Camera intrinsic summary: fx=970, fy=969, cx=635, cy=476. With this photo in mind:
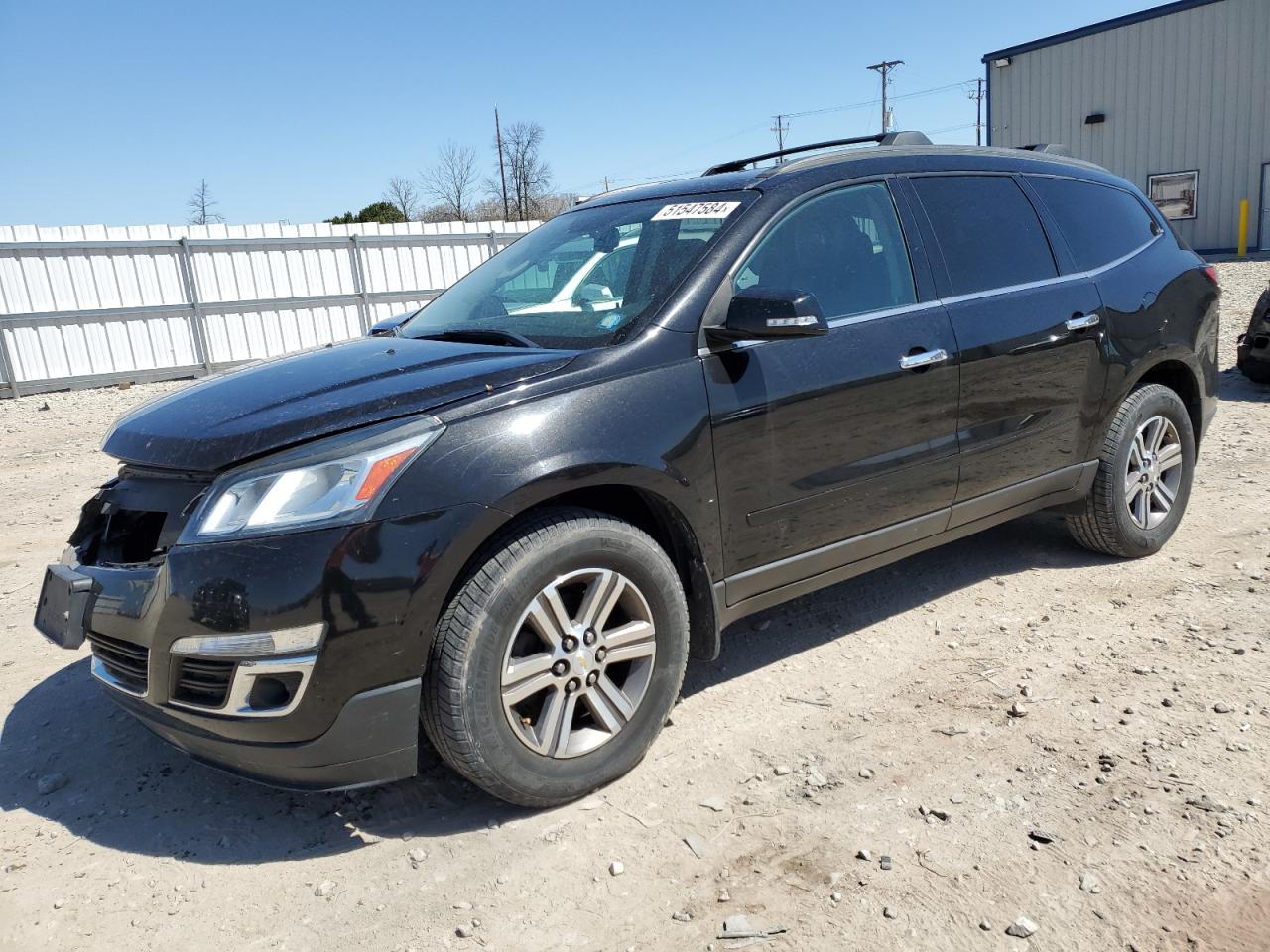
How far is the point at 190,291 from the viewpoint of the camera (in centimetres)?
1525

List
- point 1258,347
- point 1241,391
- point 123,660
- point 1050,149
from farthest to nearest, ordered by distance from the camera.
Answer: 1. point 1241,391
2. point 1258,347
3. point 1050,149
4. point 123,660

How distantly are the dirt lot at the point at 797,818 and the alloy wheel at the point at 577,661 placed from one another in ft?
0.81

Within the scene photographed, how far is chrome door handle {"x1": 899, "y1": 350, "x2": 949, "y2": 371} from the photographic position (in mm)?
3430

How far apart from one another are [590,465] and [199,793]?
162cm

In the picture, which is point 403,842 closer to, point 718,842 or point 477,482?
point 718,842

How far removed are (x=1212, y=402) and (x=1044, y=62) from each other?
26.2 metres

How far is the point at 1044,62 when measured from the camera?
88.4 ft

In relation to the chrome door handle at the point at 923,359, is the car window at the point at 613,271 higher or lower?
higher

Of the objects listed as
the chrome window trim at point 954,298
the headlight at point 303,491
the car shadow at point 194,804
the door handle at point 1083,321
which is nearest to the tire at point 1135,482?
the door handle at point 1083,321

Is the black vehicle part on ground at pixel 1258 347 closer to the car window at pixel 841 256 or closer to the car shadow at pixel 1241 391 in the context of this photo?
the car shadow at pixel 1241 391

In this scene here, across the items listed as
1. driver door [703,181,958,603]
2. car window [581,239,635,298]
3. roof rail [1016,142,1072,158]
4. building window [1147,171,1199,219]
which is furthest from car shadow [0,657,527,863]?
building window [1147,171,1199,219]

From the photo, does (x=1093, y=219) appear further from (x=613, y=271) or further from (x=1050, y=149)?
(x=613, y=271)

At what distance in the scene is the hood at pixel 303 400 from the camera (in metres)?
2.56

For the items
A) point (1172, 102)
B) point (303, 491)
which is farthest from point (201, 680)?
point (1172, 102)
